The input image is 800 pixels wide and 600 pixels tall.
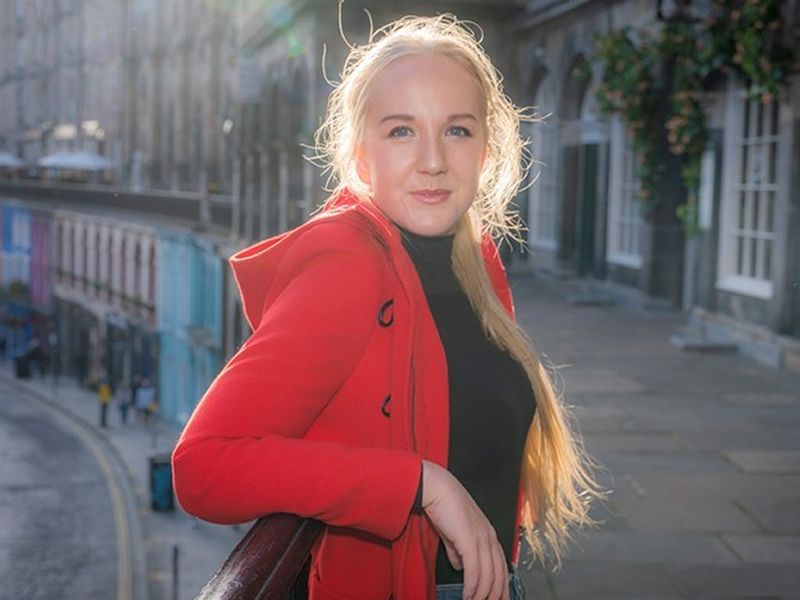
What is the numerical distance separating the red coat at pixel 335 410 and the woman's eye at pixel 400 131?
144 mm

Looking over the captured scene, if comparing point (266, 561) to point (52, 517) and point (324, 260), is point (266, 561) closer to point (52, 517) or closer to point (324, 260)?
point (324, 260)

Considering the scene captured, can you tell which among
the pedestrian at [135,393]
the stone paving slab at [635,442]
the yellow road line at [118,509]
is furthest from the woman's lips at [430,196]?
the pedestrian at [135,393]

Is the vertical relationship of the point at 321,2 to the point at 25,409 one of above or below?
above

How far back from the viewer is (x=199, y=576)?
1688 cm

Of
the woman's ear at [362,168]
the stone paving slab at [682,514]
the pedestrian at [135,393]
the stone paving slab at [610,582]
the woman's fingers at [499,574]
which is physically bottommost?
the pedestrian at [135,393]

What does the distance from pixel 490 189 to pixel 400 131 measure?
21.6 inches

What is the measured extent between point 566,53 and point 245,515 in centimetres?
1696

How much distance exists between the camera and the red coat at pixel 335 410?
1.65 meters

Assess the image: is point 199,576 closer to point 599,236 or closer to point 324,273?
point 599,236

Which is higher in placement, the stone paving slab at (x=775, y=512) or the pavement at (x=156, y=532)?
the stone paving slab at (x=775, y=512)

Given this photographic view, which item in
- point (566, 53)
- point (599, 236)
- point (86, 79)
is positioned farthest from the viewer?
point (86, 79)

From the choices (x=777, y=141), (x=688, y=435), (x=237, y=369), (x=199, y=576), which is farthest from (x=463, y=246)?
(x=199, y=576)

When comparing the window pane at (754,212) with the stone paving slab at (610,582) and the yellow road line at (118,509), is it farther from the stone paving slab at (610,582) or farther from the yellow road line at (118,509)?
the yellow road line at (118,509)

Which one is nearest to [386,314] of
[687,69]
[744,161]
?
[744,161]
